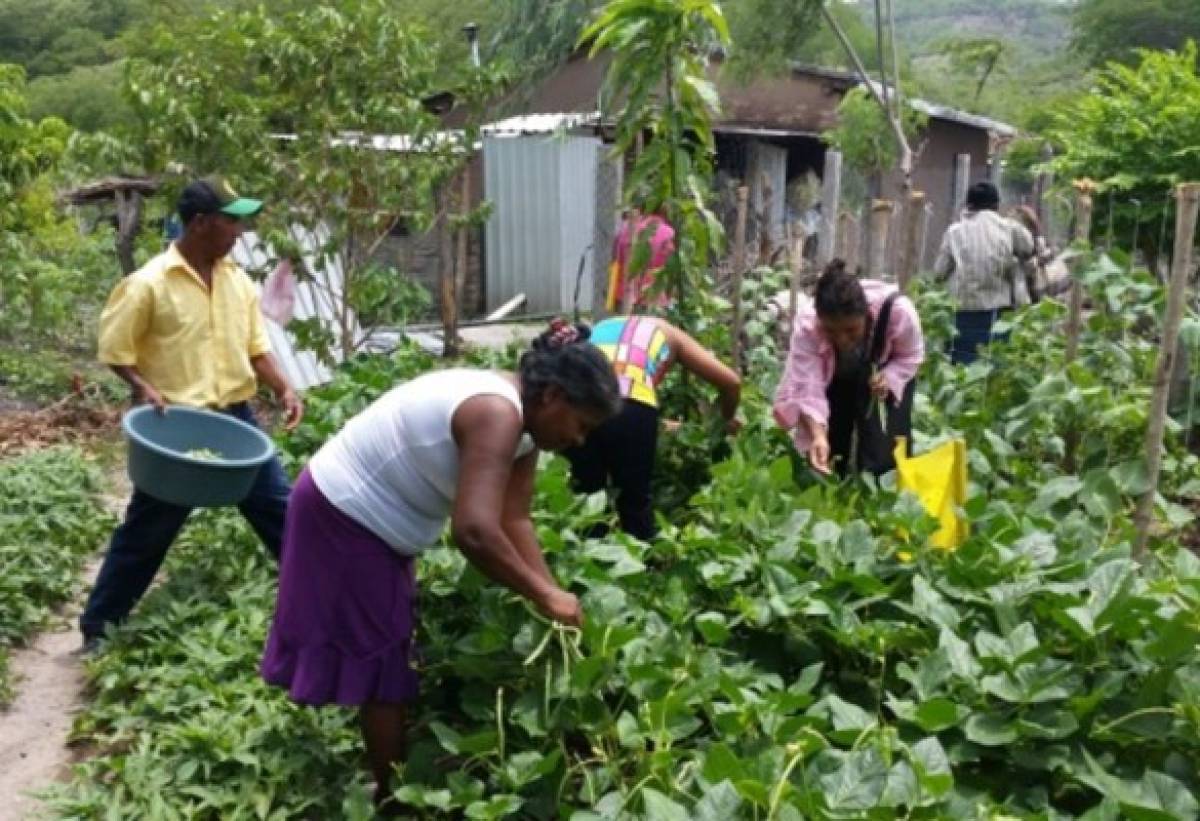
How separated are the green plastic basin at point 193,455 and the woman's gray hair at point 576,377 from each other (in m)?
1.53

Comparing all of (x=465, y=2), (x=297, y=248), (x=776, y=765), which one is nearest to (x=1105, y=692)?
(x=776, y=765)

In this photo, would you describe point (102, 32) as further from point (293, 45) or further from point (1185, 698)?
point (1185, 698)

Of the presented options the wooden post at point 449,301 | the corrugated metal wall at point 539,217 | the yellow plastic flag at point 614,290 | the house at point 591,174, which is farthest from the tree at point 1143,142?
the corrugated metal wall at point 539,217

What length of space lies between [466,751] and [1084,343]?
3.25 metres

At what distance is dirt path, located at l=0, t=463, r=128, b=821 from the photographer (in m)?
3.34

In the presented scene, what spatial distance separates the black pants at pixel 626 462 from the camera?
3.83 meters

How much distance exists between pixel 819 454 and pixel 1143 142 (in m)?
4.49

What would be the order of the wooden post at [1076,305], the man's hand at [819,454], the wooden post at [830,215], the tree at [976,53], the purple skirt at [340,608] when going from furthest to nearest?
the tree at [976,53] → the wooden post at [830,215] → the wooden post at [1076,305] → the man's hand at [819,454] → the purple skirt at [340,608]

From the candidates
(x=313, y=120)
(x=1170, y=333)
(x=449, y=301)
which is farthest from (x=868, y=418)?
(x=449, y=301)

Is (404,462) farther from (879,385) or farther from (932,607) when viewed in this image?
(879,385)

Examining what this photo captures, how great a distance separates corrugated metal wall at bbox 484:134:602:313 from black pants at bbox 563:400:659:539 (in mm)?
8295

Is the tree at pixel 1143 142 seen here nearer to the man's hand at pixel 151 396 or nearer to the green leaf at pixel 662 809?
the man's hand at pixel 151 396

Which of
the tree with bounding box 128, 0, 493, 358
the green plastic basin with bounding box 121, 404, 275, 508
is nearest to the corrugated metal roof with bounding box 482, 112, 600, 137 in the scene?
the tree with bounding box 128, 0, 493, 358

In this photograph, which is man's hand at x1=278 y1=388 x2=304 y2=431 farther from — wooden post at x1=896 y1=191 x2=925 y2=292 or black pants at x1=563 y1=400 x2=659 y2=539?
wooden post at x1=896 y1=191 x2=925 y2=292
